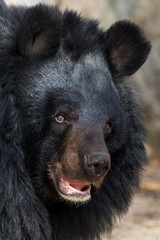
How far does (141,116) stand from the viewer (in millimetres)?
4930

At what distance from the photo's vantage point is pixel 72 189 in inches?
163

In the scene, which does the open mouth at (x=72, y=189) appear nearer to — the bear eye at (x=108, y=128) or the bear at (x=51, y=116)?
the bear at (x=51, y=116)

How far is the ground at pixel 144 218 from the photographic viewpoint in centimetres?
617

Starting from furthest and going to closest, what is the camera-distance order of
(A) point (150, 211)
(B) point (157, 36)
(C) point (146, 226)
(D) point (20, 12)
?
1. (B) point (157, 36)
2. (A) point (150, 211)
3. (C) point (146, 226)
4. (D) point (20, 12)

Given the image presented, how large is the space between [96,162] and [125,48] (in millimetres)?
Result: 1497

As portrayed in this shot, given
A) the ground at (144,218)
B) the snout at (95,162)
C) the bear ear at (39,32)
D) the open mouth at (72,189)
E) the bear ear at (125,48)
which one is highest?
the bear ear at (39,32)

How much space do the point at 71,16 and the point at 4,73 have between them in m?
0.89

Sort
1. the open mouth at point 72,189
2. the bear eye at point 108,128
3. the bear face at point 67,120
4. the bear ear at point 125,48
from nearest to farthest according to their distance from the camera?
the bear face at point 67,120, the open mouth at point 72,189, the bear eye at point 108,128, the bear ear at point 125,48

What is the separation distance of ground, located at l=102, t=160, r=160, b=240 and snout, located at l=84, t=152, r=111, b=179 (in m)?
2.20

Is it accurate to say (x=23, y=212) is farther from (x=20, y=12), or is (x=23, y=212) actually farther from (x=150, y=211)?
(x=150, y=211)

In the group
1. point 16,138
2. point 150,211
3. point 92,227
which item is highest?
point 16,138

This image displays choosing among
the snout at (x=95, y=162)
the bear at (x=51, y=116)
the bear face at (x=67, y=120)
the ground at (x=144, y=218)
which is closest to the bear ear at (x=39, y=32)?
the bear at (x=51, y=116)

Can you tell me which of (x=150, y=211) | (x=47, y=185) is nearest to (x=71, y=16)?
(x=47, y=185)

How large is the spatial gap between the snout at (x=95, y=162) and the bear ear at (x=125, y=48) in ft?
3.84
